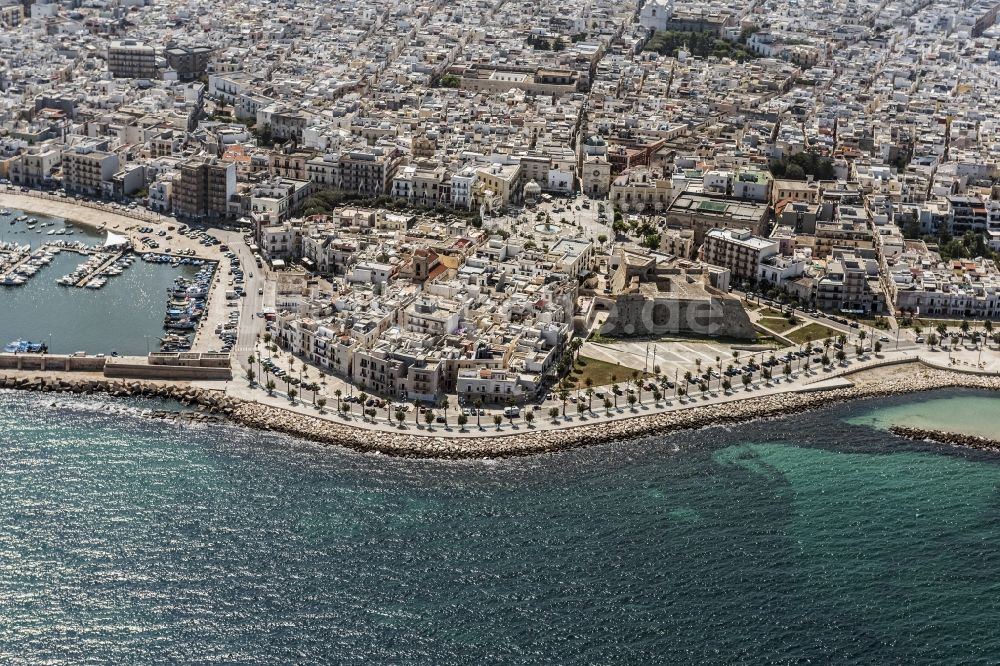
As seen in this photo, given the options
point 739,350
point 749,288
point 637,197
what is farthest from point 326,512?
point 637,197

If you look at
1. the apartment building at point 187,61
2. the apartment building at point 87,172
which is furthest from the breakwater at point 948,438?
the apartment building at point 187,61

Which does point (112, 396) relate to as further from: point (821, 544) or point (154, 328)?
point (821, 544)

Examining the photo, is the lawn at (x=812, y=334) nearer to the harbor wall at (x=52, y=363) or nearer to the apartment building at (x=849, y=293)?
the apartment building at (x=849, y=293)

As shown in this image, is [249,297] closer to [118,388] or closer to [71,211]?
[118,388]

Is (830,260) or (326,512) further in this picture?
(830,260)

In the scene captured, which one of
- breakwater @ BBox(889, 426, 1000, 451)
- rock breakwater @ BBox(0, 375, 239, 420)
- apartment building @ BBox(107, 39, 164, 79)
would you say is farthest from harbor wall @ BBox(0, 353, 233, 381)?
apartment building @ BBox(107, 39, 164, 79)

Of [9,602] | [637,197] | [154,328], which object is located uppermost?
[637,197]
